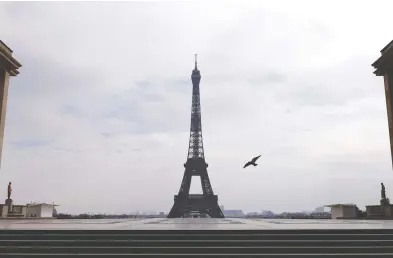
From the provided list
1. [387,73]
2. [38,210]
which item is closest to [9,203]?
[38,210]

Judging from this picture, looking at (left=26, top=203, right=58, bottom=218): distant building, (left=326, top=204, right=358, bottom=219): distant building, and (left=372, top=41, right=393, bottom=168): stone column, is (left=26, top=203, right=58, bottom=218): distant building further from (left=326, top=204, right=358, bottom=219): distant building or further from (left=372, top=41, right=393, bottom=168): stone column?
(left=372, top=41, right=393, bottom=168): stone column

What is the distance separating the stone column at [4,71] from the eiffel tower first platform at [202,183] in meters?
35.4

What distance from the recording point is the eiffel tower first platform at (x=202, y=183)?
5253 cm

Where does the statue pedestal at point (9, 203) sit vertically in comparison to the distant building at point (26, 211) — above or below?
above

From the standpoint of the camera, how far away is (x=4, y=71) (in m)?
20.1

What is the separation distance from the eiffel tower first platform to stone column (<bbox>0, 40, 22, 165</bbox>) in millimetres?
35367

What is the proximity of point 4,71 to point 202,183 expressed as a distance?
38186 mm

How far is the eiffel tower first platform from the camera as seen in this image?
52.5 m
